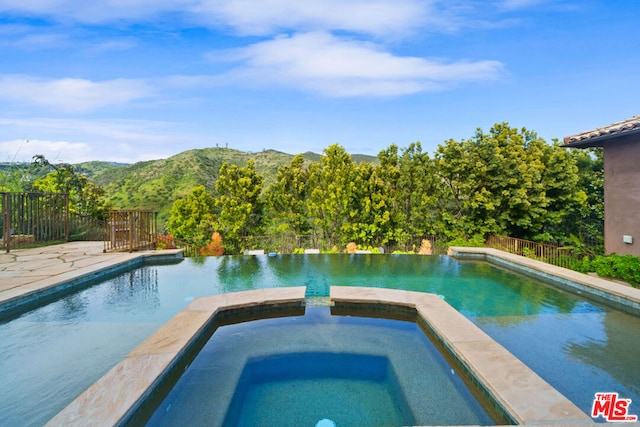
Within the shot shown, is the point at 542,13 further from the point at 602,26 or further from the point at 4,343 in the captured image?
the point at 4,343

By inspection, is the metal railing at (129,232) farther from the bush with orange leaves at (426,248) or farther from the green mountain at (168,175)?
the green mountain at (168,175)

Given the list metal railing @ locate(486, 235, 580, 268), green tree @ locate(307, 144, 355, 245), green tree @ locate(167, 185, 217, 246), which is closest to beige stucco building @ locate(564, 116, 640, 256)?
metal railing @ locate(486, 235, 580, 268)

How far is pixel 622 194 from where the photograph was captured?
7.26 metres

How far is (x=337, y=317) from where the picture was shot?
507cm

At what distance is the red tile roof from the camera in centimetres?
650

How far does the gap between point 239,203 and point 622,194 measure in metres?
13.4

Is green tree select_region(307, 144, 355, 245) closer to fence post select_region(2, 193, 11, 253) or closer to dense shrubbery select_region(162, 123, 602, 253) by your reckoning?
dense shrubbery select_region(162, 123, 602, 253)

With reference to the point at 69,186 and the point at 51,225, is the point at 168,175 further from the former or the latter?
the point at 51,225

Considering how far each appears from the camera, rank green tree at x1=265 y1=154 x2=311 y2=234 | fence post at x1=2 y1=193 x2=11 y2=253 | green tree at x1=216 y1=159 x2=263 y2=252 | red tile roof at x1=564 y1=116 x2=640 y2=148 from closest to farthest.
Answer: red tile roof at x1=564 y1=116 x2=640 y2=148, fence post at x1=2 y1=193 x2=11 y2=253, green tree at x1=265 y1=154 x2=311 y2=234, green tree at x1=216 y1=159 x2=263 y2=252

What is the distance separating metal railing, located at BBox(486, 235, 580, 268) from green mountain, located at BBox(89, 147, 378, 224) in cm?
2188

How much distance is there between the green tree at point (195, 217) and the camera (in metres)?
16.9

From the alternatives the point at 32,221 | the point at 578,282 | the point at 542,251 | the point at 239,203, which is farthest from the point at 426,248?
the point at 32,221

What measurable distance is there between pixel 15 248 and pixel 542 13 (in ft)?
51.7

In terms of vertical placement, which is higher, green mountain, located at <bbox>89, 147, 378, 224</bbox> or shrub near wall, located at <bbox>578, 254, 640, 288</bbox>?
green mountain, located at <bbox>89, 147, 378, 224</bbox>
